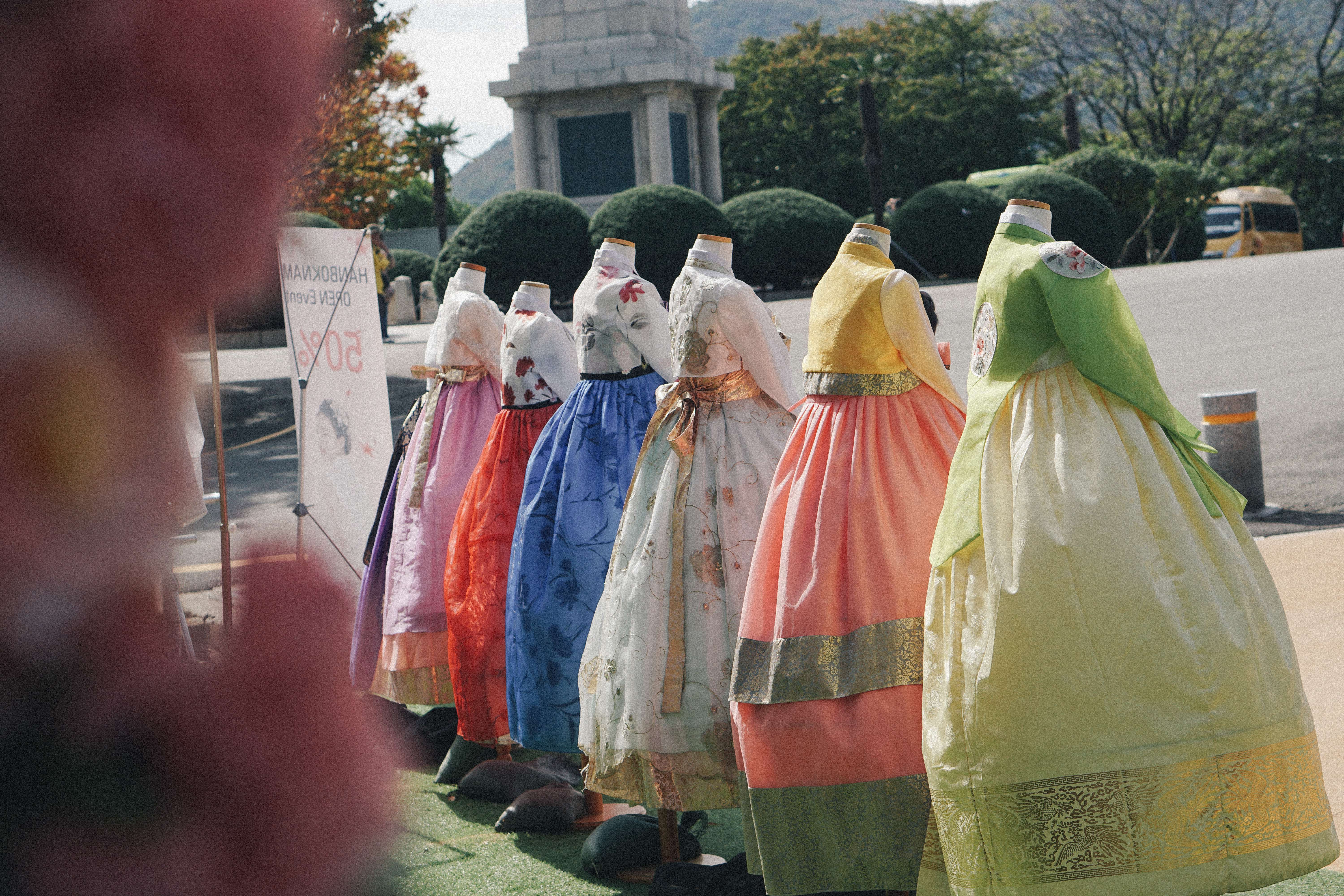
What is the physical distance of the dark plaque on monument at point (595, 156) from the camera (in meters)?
19.6

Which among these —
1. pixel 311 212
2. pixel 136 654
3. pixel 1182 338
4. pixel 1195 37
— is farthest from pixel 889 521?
pixel 1195 37

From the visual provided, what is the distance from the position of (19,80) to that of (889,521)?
2235 millimetres

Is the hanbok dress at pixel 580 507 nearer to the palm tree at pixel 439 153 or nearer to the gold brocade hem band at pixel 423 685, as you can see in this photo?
the gold brocade hem band at pixel 423 685

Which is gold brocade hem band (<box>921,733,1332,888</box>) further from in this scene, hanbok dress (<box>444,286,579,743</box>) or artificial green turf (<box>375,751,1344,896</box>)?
hanbok dress (<box>444,286,579,743</box>)

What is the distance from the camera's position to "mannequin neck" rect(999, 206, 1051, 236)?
101 inches

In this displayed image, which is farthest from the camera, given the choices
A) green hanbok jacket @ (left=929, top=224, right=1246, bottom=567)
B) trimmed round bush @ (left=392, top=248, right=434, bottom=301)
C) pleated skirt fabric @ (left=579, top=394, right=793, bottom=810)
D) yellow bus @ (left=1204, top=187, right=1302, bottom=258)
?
yellow bus @ (left=1204, top=187, right=1302, bottom=258)

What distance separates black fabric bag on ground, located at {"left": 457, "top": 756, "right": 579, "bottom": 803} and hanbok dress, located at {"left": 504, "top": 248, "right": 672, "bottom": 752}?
0.43 metres

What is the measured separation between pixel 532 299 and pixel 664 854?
A: 191 cm

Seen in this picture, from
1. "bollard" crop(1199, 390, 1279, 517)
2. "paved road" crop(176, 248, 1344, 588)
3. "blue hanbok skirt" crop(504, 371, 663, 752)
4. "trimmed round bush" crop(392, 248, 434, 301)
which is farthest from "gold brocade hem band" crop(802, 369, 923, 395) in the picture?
"trimmed round bush" crop(392, 248, 434, 301)

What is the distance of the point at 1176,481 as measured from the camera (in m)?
2.34

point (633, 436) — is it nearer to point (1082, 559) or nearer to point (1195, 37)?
point (1082, 559)

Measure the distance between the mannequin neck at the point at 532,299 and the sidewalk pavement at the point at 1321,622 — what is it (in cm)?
245

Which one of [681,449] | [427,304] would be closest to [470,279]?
[681,449]

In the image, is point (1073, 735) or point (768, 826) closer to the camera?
point (1073, 735)
